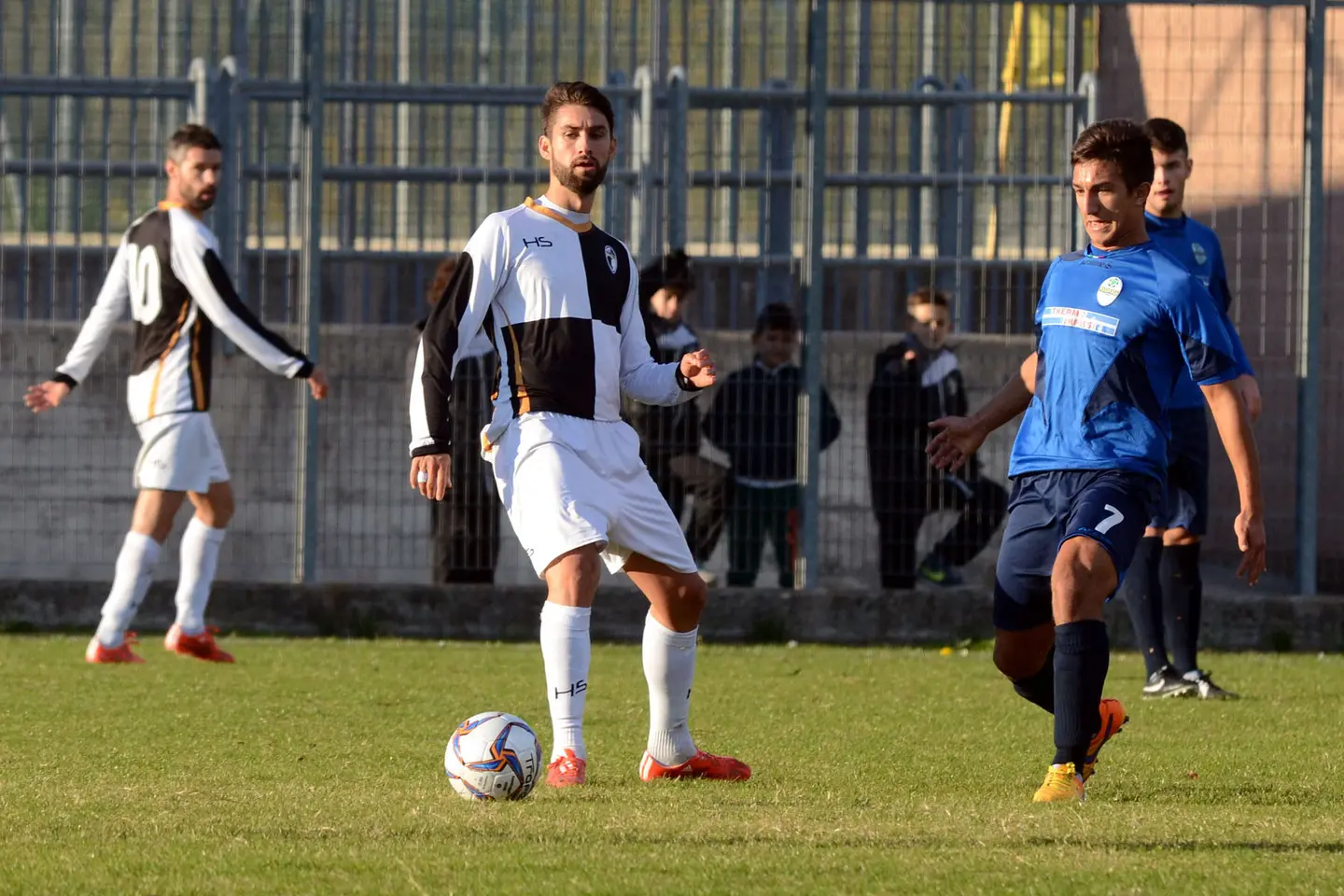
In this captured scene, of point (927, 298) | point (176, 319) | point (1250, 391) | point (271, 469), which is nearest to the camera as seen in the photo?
point (1250, 391)

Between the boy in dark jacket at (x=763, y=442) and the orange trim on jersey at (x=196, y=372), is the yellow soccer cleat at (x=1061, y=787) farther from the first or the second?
the boy in dark jacket at (x=763, y=442)

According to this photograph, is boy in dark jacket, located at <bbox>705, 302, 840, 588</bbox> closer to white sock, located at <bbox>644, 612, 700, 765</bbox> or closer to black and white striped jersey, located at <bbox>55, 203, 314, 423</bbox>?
black and white striped jersey, located at <bbox>55, 203, 314, 423</bbox>

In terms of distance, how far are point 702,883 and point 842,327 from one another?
8209 millimetres

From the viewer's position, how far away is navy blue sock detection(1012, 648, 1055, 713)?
6633mm

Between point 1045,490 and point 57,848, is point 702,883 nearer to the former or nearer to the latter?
point 57,848

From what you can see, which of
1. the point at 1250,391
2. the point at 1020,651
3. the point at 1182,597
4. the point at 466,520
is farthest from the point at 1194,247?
the point at 466,520

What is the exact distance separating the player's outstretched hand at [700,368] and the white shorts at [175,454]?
4.41m

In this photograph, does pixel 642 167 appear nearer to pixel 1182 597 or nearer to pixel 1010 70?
pixel 1010 70

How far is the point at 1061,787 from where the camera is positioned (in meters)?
6.04

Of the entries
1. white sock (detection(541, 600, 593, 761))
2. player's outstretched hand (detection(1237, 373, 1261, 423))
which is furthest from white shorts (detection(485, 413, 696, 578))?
player's outstretched hand (detection(1237, 373, 1261, 423))

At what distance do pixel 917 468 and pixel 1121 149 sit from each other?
244 inches

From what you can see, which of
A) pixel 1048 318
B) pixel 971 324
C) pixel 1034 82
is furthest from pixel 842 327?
pixel 1048 318

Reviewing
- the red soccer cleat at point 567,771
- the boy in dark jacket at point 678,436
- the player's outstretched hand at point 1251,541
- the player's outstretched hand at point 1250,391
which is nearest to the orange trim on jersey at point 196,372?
the boy in dark jacket at point 678,436

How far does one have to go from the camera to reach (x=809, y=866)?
4734mm
